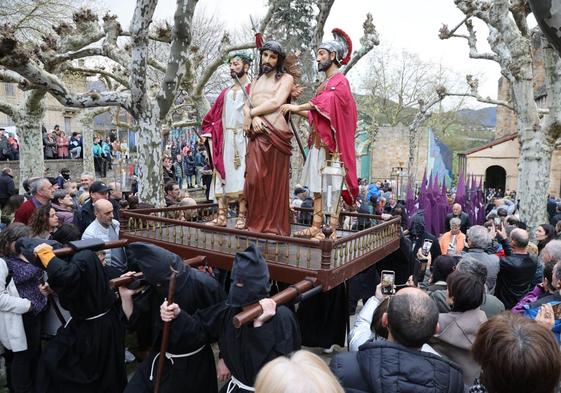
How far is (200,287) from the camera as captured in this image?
3.27 metres

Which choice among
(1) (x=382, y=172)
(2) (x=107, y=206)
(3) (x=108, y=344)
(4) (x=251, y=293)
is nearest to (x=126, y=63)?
(2) (x=107, y=206)

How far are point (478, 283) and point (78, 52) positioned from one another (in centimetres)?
1132

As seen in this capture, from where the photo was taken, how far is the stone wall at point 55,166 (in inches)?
706

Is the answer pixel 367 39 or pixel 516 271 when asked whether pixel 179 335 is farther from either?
pixel 367 39

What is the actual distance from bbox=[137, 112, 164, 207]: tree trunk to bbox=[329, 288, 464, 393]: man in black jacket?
6.53 meters

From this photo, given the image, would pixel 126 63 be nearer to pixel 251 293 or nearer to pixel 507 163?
pixel 251 293

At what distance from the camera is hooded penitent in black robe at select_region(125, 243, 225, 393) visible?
299cm

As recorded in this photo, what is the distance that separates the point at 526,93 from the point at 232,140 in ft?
28.0

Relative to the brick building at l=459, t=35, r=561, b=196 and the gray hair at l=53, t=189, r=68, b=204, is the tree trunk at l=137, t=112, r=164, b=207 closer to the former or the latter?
the gray hair at l=53, t=189, r=68, b=204

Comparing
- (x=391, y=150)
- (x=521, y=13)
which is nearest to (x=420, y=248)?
(x=521, y=13)

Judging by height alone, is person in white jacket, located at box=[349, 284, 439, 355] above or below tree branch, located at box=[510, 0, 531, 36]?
below

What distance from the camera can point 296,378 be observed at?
1626mm

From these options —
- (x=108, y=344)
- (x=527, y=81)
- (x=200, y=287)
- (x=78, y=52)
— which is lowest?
(x=108, y=344)

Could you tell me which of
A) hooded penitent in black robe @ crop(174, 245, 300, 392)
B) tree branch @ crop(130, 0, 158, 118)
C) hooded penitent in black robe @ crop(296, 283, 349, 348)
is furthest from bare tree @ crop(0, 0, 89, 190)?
hooded penitent in black robe @ crop(174, 245, 300, 392)
